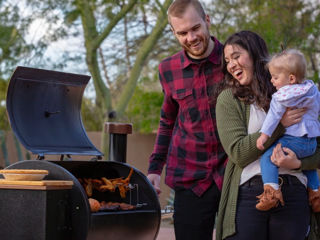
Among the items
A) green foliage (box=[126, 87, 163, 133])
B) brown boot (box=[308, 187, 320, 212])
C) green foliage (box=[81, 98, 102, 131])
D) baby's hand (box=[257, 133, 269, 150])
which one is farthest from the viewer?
green foliage (box=[81, 98, 102, 131])

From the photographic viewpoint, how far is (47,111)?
4746mm

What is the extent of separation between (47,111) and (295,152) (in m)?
2.54

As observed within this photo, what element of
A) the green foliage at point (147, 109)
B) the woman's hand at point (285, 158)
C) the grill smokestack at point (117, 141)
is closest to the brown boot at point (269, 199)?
the woman's hand at point (285, 158)

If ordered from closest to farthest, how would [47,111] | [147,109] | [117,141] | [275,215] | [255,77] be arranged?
[275,215] → [255,77] → [47,111] → [117,141] → [147,109]

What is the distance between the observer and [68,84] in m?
4.85

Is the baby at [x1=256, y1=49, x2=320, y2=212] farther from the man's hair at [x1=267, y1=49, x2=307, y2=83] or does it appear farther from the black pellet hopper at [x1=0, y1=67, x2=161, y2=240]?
the black pellet hopper at [x1=0, y1=67, x2=161, y2=240]

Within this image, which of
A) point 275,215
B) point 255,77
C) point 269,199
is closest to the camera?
point 269,199

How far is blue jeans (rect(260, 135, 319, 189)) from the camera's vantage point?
2.67 metres

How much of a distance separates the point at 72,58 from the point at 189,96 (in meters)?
9.32

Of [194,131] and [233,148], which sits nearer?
[233,148]

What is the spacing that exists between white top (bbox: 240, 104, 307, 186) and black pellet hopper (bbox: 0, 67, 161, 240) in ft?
4.19

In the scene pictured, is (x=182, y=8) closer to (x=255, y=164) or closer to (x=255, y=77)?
(x=255, y=77)

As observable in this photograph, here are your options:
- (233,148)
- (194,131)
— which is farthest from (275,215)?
(194,131)

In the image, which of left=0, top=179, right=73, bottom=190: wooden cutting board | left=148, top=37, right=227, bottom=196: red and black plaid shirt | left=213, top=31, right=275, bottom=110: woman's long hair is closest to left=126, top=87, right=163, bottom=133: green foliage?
left=148, top=37, right=227, bottom=196: red and black plaid shirt
